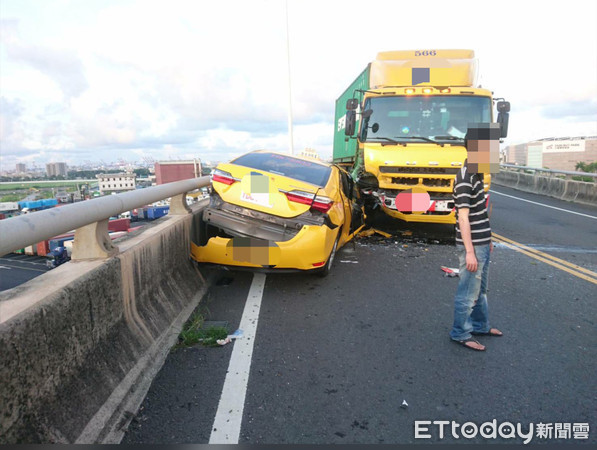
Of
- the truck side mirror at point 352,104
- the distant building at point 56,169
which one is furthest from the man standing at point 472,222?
the distant building at point 56,169

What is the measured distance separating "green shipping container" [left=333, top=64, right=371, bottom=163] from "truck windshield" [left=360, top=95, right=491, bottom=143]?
0.94 metres

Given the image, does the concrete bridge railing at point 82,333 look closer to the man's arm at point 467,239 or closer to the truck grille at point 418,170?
the man's arm at point 467,239

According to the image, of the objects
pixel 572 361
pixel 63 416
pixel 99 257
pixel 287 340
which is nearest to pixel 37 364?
pixel 63 416

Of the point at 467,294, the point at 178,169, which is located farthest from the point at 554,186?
the point at 467,294

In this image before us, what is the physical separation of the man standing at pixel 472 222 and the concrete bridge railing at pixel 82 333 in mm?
2621

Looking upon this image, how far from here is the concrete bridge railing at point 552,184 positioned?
16.1 m

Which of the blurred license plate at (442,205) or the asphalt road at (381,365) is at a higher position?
the blurred license plate at (442,205)

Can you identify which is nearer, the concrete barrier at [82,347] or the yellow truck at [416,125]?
the concrete barrier at [82,347]

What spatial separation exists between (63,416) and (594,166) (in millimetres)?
65227

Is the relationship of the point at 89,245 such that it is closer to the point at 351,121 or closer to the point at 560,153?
the point at 351,121

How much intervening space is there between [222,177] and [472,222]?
3.09m

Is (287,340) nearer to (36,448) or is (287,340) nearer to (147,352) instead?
(147,352)

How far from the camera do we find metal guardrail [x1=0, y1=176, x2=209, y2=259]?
7.00 feet

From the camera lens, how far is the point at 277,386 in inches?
120
